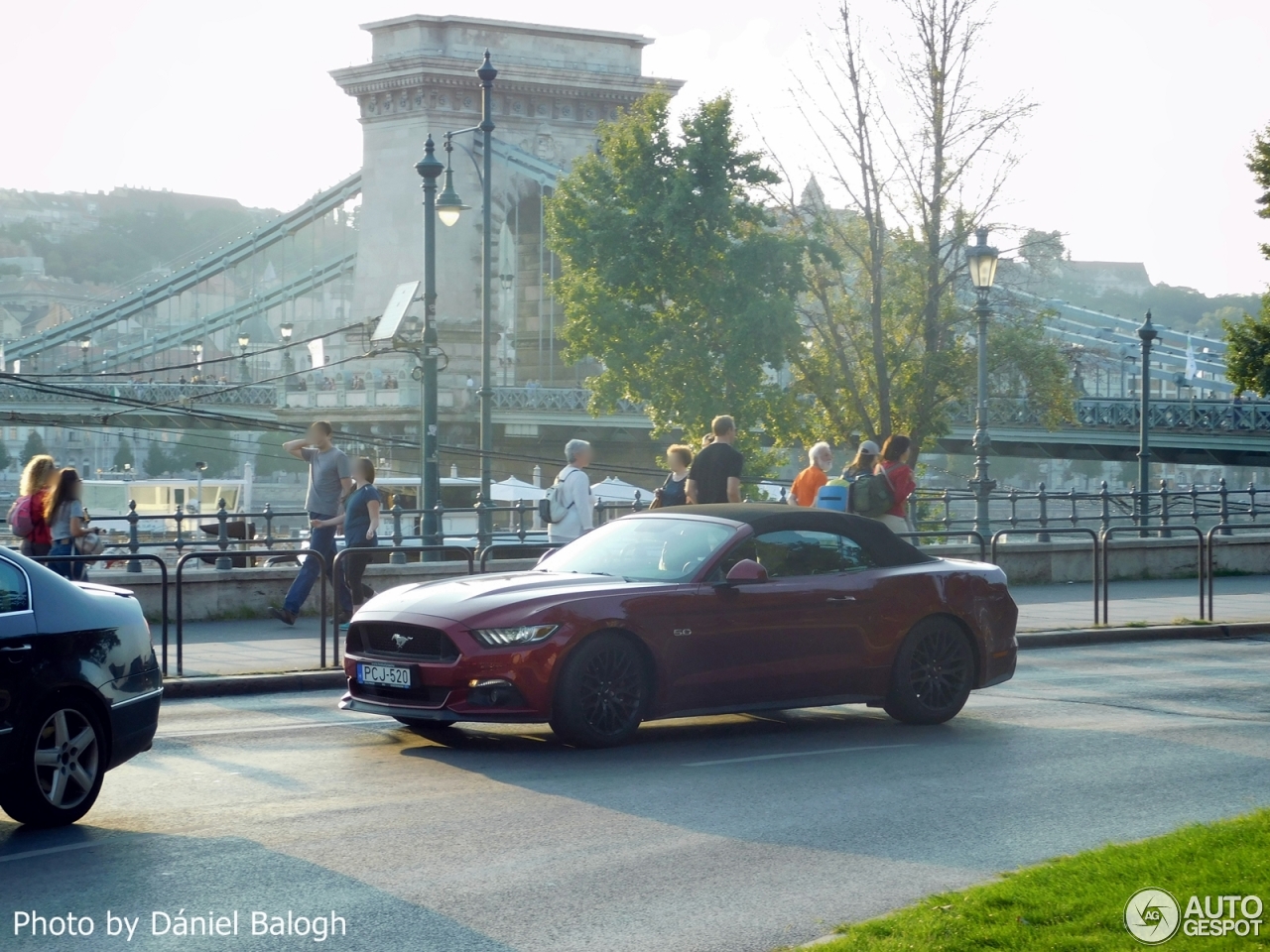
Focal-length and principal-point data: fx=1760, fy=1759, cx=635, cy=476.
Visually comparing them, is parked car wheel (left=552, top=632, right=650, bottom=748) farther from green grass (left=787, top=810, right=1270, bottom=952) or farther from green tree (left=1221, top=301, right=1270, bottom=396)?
green tree (left=1221, top=301, right=1270, bottom=396)

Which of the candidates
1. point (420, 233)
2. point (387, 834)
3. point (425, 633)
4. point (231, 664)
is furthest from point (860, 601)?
point (420, 233)

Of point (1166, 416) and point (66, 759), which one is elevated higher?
point (1166, 416)

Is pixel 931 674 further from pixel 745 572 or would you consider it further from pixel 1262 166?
pixel 1262 166

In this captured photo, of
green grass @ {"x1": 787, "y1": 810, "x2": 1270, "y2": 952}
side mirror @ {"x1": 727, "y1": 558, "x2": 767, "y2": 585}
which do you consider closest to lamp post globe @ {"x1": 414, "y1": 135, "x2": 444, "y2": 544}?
side mirror @ {"x1": 727, "y1": 558, "x2": 767, "y2": 585}

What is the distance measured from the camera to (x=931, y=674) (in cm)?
1151

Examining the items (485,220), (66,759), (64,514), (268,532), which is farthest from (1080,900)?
(485,220)

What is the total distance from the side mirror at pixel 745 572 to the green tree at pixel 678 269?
27.0 metres

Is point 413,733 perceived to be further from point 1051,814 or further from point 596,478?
point 596,478

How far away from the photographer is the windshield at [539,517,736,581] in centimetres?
1070

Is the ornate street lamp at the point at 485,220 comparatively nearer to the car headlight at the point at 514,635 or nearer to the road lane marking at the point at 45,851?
the car headlight at the point at 514,635

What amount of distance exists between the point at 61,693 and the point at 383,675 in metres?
2.59

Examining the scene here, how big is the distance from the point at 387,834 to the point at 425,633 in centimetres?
243

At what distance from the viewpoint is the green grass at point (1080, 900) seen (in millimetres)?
5559

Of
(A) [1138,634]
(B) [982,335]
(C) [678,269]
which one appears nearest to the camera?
(A) [1138,634]
